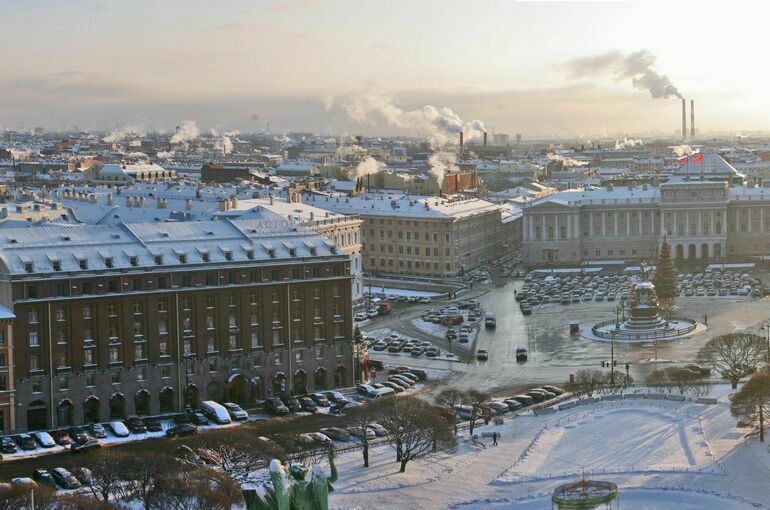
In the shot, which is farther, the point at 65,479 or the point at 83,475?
the point at 65,479

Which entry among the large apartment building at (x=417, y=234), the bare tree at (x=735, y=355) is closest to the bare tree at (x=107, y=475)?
the bare tree at (x=735, y=355)

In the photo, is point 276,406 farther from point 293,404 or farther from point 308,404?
point 308,404

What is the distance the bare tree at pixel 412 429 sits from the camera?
34.7 meters

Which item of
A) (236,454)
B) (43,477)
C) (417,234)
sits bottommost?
(43,477)

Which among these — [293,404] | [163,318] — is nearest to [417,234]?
[293,404]

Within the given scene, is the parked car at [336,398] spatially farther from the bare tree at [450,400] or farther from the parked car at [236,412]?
the bare tree at [450,400]

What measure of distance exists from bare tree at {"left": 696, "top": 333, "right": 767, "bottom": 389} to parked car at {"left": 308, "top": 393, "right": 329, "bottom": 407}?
12.5m

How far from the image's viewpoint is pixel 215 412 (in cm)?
4041

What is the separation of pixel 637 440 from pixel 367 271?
41.7m

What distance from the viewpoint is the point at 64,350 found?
133ft

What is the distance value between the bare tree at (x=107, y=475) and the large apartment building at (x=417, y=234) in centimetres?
4540

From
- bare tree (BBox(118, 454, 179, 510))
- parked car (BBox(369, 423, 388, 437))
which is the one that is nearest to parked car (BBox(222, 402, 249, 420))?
parked car (BBox(369, 423, 388, 437))

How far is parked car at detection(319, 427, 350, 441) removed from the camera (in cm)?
3706

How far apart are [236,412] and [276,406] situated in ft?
4.48
